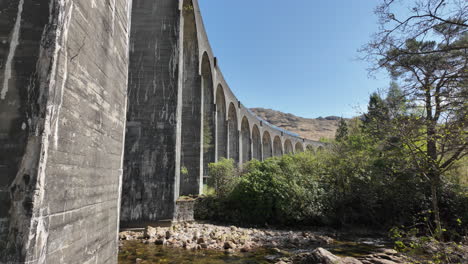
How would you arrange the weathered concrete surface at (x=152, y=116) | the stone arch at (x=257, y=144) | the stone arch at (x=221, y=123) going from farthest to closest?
the stone arch at (x=257, y=144) < the stone arch at (x=221, y=123) < the weathered concrete surface at (x=152, y=116)

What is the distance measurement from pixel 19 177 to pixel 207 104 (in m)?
13.9

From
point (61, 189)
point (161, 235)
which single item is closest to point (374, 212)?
point (161, 235)

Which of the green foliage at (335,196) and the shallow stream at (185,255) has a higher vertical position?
the green foliage at (335,196)

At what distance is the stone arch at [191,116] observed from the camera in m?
11.8

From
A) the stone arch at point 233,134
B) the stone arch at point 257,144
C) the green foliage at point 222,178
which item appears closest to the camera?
the green foliage at point 222,178

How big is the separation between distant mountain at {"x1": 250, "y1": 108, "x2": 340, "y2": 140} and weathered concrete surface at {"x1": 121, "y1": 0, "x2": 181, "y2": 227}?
78.7m

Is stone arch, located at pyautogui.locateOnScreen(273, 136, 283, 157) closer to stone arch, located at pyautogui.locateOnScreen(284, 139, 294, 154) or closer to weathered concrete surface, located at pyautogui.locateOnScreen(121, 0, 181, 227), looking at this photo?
stone arch, located at pyautogui.locateOnScreen(284, 139, 294, 154)

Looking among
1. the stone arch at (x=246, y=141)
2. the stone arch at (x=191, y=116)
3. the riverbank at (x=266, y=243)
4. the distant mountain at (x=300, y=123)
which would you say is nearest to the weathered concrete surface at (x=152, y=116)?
the riverbank at (x=266, y=243)

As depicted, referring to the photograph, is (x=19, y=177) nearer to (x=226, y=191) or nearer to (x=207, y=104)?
(x=226, y=191)

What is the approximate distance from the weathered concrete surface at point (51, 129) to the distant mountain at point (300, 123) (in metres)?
84.1

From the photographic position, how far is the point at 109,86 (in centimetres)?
291

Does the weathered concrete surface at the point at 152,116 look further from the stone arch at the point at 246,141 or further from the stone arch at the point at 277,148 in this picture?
the stone arch at the point at 277,148

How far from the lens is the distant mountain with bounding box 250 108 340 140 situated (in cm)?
8794

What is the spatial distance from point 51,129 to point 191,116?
1052cm
